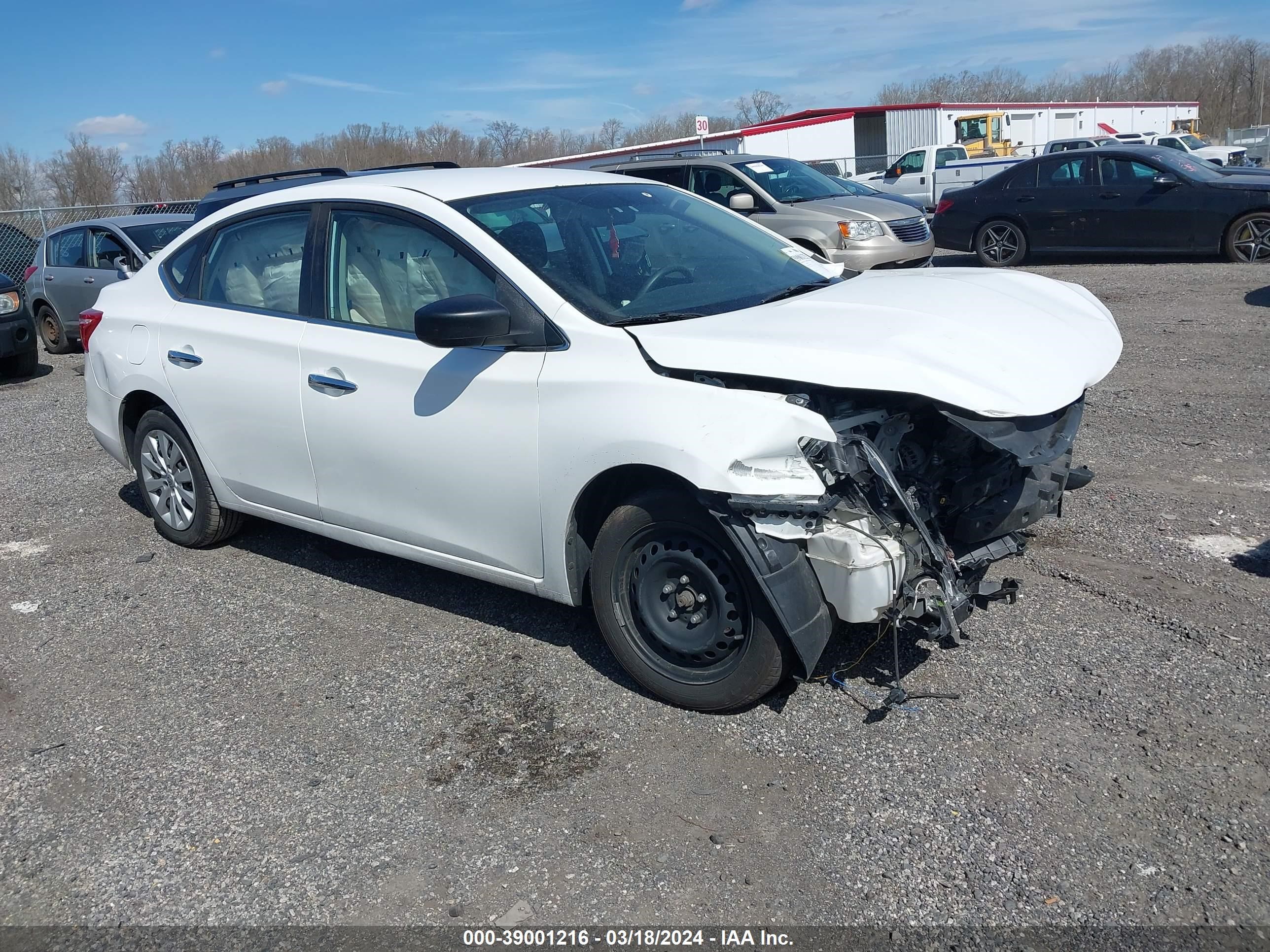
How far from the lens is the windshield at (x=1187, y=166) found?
1352 cm

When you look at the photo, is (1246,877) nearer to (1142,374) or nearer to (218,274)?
(218,274)

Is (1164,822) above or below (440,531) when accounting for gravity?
below

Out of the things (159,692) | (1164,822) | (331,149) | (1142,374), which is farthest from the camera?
(331,149)

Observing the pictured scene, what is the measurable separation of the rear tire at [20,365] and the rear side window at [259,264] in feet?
26.2

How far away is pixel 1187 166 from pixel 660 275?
1224cm

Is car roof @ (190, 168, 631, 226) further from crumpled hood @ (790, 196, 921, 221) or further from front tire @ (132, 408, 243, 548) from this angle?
crumpled hood @ (790, 196, 921, 221)

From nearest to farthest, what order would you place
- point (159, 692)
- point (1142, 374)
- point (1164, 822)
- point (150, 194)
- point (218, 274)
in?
1. point (1164, 822)
2. point (159, 692)
3. point (218, 274)
4. point (1142, 374)
5. point (150, 194)

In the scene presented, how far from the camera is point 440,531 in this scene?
4.25 metres

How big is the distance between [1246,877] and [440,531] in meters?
2.93

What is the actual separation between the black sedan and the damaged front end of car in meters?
10.3

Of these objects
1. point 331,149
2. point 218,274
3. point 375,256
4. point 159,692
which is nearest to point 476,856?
point 159,692

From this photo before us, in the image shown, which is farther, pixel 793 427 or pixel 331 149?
pixel 331 149

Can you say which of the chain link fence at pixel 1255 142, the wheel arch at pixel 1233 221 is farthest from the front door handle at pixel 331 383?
the chain link fence at pixel 1255 142

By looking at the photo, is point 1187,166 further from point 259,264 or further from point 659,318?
point 259,264
